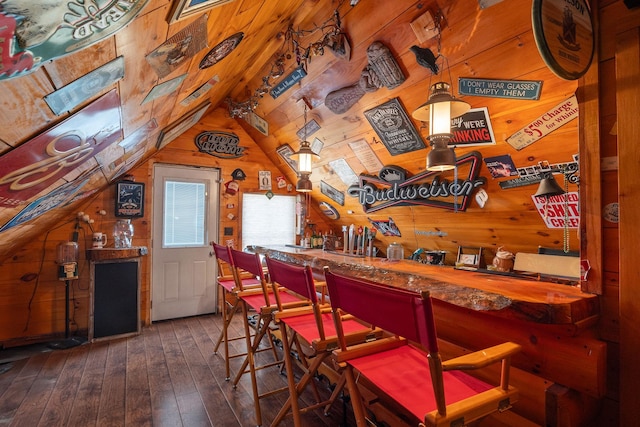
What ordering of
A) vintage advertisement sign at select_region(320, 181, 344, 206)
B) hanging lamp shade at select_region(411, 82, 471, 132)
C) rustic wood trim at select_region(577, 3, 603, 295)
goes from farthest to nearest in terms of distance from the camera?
vintage advertisement sign at select_region(320, 181, 344, 206) → hanging lamp shade at select_region(411, 82, 471, 132) → rustic wood trim at select_region(577, 3, 603, 295)

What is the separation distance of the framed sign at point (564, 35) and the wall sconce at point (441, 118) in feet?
1.54

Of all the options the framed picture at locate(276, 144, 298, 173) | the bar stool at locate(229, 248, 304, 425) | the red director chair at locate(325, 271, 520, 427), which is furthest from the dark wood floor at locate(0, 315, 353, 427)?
the framed picture at locate(276, 144, 298, 173)

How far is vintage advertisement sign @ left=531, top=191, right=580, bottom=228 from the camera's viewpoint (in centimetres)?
195

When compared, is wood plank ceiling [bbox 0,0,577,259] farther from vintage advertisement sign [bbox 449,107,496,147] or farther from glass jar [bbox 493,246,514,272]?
glass jar [bbox 493,246,514,272]

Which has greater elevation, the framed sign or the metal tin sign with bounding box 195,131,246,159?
the metal tin sign with bounding box 195,131,246,159

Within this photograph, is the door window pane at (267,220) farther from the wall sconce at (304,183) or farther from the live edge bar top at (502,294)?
the live edge bar top at (502,294)

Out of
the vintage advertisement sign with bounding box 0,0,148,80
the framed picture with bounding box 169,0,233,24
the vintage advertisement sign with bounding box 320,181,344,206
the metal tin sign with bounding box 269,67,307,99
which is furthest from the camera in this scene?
the vintage advertisement sign with bounding box 320,181,344,206

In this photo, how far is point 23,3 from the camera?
48 cm

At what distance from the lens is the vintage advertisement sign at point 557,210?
1.95 metres

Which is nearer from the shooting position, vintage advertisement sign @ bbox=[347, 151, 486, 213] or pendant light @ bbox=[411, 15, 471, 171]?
pendant light @ bbox=[411, 15, 471, 171]

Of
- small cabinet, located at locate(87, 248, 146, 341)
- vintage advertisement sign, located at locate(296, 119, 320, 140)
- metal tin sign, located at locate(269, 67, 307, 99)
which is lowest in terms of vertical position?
small cabinet, located at locate(87, 248, 146, 341)

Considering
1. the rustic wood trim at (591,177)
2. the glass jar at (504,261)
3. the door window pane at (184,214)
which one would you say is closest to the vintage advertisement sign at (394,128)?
the glass jar at (504,261)

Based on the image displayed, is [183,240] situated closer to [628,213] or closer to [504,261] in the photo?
[504,261]

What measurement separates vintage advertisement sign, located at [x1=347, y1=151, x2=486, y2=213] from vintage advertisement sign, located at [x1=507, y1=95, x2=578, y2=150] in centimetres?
28
